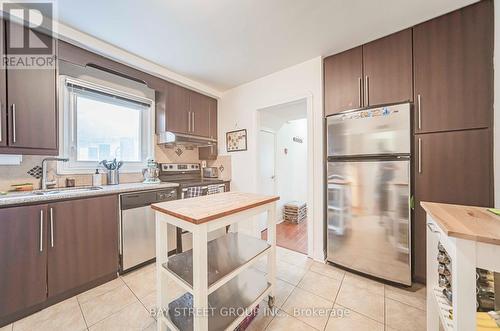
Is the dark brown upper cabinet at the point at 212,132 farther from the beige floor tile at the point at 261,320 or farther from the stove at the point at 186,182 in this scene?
the beige floor tile at the point at 261,320

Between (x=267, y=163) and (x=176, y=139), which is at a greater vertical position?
(x=176, y=139)

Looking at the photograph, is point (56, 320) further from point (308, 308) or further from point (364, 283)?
point (364, 283)

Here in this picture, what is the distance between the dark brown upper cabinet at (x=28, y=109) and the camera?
1.50m

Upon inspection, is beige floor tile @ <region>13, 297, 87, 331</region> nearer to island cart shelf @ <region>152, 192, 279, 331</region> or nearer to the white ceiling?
island cart shelf @ <region>152, 192, 279, 331</region>

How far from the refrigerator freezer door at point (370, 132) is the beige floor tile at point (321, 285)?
1.29m

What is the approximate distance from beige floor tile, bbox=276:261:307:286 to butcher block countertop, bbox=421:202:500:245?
4.44ft

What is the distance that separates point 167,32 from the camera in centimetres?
180

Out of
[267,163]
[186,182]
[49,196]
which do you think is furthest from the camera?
[267,163]

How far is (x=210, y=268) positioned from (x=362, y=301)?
133cm

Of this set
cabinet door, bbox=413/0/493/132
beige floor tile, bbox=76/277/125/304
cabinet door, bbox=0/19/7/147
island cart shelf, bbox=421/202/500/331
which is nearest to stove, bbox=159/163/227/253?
beige floor tile, bbox=76/277/125/304

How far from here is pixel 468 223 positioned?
773 mm

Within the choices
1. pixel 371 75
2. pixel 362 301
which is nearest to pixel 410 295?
pixel 362 301

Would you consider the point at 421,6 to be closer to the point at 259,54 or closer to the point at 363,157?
the point at 363,157

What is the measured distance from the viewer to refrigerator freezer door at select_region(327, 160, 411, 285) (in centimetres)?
169
